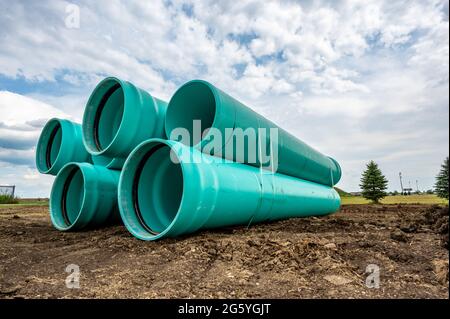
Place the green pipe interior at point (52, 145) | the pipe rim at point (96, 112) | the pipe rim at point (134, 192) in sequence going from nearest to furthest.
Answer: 1. the pipe rim at point (134, 192)
2. the pipe rim at point (96, 112)
3. the green pipe interior at point (52, 145)

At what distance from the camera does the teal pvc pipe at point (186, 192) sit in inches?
134

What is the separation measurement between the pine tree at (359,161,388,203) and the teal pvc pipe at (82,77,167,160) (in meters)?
18.8

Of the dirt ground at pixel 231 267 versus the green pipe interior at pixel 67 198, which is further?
the green pipe interior at pixel 67 198

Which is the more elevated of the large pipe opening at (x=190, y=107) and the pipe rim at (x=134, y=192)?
the large pipe opening at (x=190, y=107)

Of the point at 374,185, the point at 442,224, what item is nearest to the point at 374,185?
the point at 374,185

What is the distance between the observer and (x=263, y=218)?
17.1 ft

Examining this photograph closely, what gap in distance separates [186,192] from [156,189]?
4.31ft

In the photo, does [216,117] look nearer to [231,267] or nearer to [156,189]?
[156,189]

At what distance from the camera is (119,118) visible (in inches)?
215

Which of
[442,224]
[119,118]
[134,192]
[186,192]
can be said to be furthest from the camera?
[119,118]

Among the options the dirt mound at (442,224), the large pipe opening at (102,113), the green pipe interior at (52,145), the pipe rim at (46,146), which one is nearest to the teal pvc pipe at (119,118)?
the large pipe opening at (102,113)
